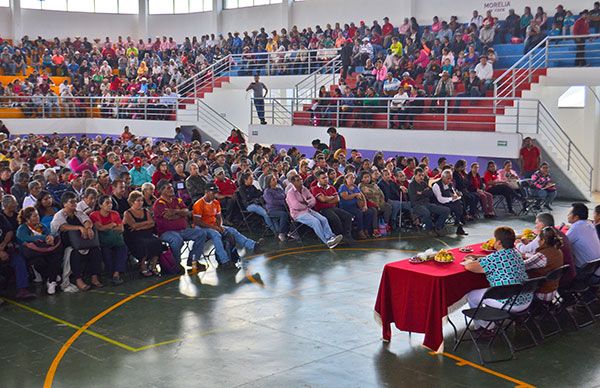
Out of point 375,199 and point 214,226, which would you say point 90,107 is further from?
point 214,226

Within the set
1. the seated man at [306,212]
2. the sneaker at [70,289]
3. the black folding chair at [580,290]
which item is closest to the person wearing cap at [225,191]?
the seated man at [306,212]

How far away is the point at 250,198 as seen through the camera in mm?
14586

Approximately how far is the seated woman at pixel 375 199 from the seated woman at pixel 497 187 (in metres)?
3.89

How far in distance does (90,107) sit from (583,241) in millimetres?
24422

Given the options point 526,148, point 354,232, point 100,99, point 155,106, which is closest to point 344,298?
point 354,232

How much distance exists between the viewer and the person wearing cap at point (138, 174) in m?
15.6

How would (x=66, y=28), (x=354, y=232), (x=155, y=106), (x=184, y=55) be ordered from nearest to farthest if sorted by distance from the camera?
(x=354, y=232), (x=155, y=106), (x=184, y=55), (x=66, y=28)

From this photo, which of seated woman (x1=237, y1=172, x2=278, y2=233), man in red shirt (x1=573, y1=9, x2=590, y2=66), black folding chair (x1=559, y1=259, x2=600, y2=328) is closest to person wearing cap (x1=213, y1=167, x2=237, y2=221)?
seated woman (x1=237, y1=172, x2=278, y2=233)

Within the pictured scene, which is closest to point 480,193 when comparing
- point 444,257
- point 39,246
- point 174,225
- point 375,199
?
point 375,199

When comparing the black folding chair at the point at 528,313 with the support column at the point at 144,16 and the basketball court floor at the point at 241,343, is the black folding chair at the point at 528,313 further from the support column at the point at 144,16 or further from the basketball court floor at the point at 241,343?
the support column at the point at 144,16

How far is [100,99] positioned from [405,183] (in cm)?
1904

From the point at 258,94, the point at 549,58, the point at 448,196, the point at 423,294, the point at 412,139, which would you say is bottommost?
the point at 423,294

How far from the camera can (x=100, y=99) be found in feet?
102

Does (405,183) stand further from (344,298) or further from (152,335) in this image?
(152,335)
